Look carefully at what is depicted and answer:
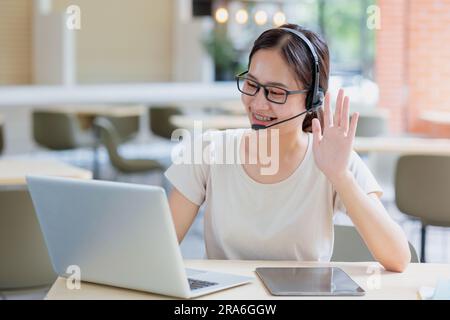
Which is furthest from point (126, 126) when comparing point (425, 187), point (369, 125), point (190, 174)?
point (190, 174)

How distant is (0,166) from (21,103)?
4161mm

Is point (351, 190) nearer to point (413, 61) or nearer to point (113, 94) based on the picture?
point (413, 61)

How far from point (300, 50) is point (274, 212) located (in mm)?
418

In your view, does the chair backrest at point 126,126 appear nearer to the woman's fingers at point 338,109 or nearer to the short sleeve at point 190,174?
the short sleeve at point 190,174

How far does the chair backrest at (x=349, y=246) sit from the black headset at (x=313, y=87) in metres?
0.38

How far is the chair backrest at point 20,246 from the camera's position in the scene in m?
2.79

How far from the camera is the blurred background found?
13.0ft

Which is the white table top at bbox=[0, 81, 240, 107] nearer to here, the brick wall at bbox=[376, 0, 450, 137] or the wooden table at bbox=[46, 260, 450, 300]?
the brick wall at bbox=[376, 0, 450, 137]

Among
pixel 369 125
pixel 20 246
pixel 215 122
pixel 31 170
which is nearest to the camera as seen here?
pixel 20 246

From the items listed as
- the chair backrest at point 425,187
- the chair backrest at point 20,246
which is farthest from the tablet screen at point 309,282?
the chair backrest at point 425,187

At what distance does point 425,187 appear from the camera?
395 cm

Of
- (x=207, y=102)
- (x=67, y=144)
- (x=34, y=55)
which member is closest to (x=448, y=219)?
(x=67, y=144)

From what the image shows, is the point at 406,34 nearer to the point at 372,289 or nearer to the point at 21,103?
the point at 21,103
